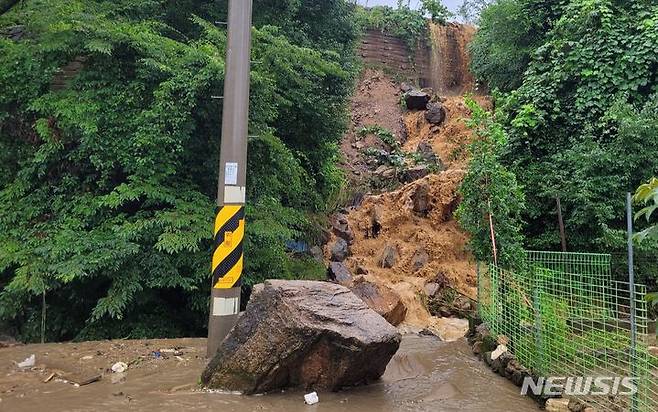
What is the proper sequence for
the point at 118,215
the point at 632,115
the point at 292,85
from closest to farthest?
the point at 118,215
the point at 292,85
the point at 632,115

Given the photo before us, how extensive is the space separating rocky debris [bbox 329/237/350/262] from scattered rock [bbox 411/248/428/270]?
1.60 meters

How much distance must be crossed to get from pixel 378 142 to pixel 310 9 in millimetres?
8345

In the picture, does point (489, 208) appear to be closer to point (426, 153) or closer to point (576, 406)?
point (576, 406)

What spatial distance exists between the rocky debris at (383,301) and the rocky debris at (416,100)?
1320cm

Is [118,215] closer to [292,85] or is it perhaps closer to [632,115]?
[292,85]

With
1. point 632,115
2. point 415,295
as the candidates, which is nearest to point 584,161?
point 632,115

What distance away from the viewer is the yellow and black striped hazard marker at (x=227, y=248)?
495 cm

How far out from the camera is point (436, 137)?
1903cm

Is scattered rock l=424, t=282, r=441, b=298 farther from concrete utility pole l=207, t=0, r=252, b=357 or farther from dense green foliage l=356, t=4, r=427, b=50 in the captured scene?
dense green foliage l=356, t=4, r=427, b=50

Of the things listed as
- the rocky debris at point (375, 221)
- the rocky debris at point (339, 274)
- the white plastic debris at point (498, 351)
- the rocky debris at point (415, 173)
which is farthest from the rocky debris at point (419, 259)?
the white plastic debris at point (498, 351)

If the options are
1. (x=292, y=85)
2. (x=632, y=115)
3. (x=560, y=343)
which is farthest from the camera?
(x=632, y=115)

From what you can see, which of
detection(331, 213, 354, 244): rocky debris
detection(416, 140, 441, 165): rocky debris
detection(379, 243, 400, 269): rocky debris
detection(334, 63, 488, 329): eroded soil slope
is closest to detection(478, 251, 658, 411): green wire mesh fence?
detection(334, 63, 488, 329): eroded soil slope

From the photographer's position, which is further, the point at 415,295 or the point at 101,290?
the point at 415,295

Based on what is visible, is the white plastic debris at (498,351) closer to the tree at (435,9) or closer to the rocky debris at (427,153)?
the rocky debris at (427,153)
